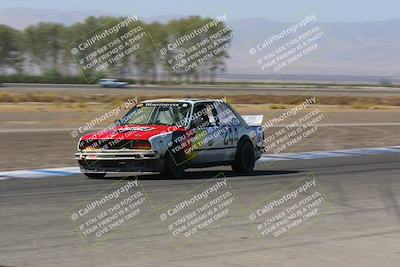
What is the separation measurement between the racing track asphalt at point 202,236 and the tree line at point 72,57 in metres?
119

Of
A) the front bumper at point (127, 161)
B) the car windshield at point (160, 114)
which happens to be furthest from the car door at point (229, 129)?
the front bumper at point (127, 161)

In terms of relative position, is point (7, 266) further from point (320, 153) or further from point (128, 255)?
point (320, 153)

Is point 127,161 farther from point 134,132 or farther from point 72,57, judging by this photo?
point 72,57

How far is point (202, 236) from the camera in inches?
335

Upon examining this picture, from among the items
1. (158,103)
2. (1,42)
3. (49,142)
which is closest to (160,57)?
(1,42)

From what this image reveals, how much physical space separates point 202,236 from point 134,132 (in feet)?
17.8

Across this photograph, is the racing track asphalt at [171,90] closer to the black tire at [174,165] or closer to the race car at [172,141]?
the race car at [172,141]

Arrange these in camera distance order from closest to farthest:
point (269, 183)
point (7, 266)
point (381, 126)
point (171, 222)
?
point (7, 266)
point (171, 222)
point (269, 183)
point (381, 126)

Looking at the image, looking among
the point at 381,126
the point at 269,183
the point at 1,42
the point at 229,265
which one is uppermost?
the point at 1,42

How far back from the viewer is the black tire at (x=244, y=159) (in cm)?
1526

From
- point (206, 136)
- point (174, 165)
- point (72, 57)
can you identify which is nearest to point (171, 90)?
point (72, 57)

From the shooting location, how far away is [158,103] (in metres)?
14.7

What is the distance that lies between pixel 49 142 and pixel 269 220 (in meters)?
14.7

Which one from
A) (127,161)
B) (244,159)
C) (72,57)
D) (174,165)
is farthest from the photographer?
(72,57)
